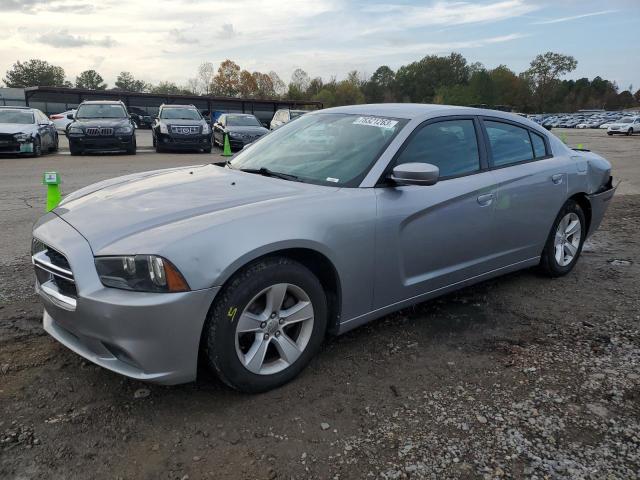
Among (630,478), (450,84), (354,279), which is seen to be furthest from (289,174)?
(450,84)

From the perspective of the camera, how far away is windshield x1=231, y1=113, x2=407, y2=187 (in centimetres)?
337

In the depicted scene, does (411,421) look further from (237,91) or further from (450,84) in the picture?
(450,84)

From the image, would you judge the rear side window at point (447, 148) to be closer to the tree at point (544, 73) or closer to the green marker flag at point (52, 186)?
the green marker flag at point (52, 186)

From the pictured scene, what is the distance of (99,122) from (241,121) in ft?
20.3

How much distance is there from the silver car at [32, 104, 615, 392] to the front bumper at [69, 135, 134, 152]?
→ 13.0 m

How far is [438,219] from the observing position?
3.49 meters

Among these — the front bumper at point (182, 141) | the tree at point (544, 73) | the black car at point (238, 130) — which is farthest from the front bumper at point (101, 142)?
the tree at point (544, 73)

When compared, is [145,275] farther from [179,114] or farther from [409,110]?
[179,114]

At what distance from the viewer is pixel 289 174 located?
3.51 m

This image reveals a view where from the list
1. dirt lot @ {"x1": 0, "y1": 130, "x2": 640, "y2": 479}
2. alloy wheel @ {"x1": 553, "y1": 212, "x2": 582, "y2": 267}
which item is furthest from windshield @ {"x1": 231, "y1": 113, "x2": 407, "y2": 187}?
alloy wheel @ {"x1": 553, "y1": 212, "x2": 582, "y2": 267}

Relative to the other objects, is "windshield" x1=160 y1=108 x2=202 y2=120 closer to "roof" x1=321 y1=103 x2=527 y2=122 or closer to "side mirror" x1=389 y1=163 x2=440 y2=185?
"roof" x1=321 y1=103 x2=527 y2=122

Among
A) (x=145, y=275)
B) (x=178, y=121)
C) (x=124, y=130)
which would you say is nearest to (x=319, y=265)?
(x=145, y=275)

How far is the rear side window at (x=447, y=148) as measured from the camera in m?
3.55

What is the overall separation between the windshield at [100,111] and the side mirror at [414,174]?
1510 centimetres
